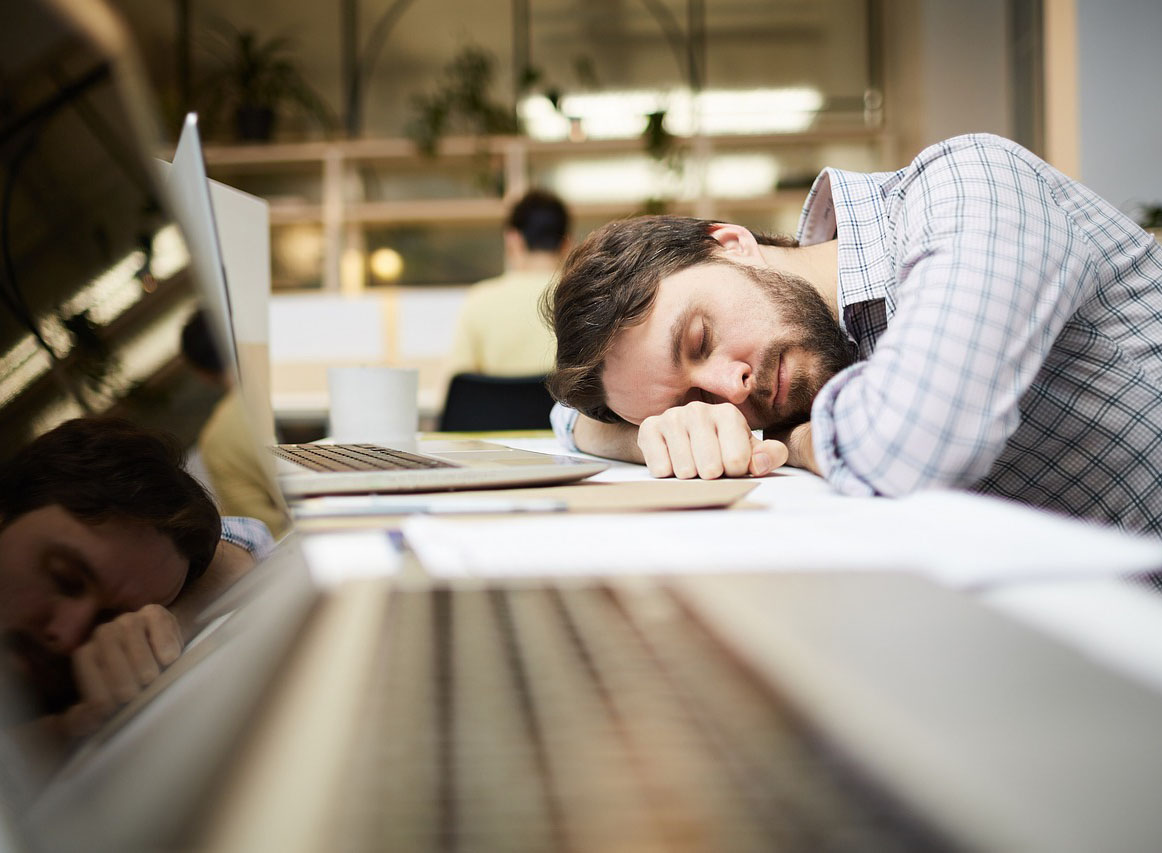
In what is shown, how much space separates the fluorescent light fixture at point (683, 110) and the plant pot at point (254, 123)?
1.49 m

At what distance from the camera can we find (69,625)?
8.0 inches

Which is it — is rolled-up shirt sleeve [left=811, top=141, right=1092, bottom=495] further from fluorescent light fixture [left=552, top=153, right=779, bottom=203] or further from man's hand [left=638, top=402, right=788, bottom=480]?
fluorescent light fixture [left=552, top=153, right=779, bottom=203]

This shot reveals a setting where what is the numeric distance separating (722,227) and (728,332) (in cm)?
26

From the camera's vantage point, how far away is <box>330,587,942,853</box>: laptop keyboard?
0.14 meters

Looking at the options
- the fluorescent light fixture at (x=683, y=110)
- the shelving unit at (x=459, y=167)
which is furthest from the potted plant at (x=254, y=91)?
the fluorescent light fixture at (x=683, y=110)

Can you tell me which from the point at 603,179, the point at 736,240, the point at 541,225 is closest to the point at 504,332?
the point at 541,225

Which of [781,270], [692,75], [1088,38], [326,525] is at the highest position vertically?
[692,75]

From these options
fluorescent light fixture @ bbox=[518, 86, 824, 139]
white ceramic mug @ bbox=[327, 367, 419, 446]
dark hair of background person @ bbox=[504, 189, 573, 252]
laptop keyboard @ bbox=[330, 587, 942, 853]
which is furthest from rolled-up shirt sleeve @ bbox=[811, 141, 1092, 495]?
fluorescent light fixture @ bbox=[518, 86, 824, 139]

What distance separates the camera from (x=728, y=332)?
2.84 feet

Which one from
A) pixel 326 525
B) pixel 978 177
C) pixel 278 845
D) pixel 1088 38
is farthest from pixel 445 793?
pixel 1088 38

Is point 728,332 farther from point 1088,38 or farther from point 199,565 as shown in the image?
point 1088,38

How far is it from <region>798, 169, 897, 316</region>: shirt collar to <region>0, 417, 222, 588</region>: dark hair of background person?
0.75 meters

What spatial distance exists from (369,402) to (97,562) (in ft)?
3.01

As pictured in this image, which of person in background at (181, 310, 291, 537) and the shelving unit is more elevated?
the shelving unit
